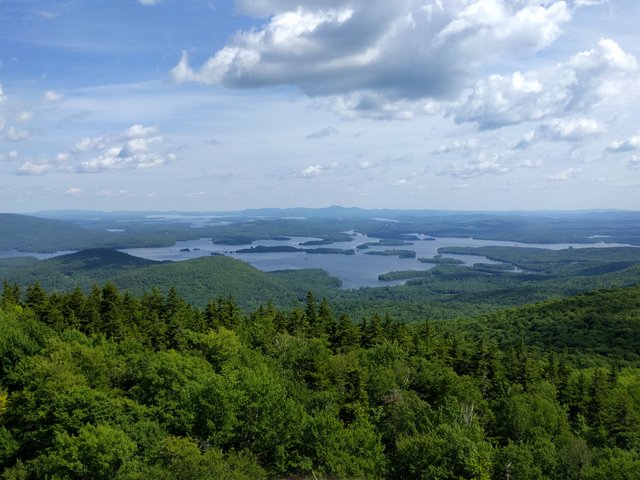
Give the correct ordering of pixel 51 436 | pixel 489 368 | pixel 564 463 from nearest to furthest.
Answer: pixel 51 436 < pixel 564 463 < pixel 489 368

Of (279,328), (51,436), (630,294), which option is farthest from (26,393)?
(630,294)

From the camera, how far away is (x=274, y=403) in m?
28.4

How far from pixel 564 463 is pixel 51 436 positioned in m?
31.6

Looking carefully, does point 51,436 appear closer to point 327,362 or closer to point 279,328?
point 327,362

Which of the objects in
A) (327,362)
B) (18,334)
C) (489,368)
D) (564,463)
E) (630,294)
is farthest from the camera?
(630,294)

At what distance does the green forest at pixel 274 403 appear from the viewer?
25078 mm

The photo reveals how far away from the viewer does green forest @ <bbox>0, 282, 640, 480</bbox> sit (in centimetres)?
2508

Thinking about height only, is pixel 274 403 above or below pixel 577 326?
above

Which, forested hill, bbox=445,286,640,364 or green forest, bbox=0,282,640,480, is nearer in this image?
green forest, bbox=0,282,640,480

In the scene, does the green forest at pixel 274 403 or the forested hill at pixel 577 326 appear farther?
the forested hill at pixel 577 326

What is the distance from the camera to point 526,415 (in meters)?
36.3

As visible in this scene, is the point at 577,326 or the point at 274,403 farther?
the point at 577,326

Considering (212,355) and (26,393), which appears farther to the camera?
(212,355)

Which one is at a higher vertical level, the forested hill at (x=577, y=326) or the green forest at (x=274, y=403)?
the green forest at (x=274, y=403)
